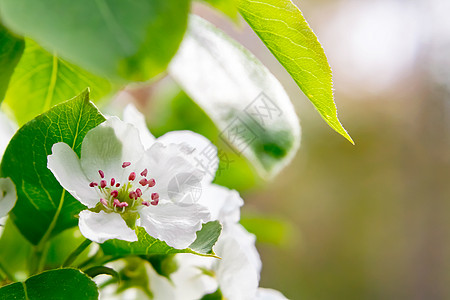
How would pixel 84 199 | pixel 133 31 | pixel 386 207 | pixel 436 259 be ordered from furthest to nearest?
pixel 386 207 → pixel 436 259 → pixel 84 199 → pixel 133 31

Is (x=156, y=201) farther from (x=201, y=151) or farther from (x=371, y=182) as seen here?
(x=371, y=182)

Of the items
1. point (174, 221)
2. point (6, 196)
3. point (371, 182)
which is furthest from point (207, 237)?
point (371, 182)

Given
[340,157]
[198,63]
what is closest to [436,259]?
[340,157]

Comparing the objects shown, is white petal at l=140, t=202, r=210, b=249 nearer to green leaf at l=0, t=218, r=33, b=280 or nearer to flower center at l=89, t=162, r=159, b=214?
flower center at l=89, t=162, r=159, b=214

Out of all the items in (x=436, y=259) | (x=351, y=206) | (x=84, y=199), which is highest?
(x=84, y=199)

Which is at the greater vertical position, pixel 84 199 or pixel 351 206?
Answer: pixel 84 199

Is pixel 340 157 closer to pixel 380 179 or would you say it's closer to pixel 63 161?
pixel 380 179

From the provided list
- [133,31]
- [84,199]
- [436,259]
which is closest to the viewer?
[133,31]
